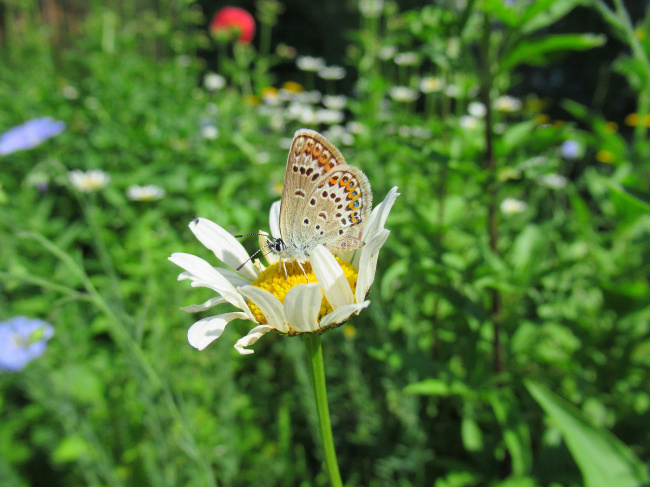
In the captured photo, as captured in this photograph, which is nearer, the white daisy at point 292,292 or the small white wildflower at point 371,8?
the white daisy at point 292,292

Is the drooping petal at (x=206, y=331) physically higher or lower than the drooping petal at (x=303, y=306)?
higher

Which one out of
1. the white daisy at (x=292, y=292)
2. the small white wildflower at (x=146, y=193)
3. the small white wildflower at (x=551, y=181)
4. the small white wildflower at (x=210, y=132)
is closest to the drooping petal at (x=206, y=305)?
the white daisy at (x=292, y=292)

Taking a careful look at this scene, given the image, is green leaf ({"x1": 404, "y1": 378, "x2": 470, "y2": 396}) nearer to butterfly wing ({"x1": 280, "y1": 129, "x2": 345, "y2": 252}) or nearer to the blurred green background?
the blurred green background

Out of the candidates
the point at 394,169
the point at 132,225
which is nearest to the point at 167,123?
the point at 132,225

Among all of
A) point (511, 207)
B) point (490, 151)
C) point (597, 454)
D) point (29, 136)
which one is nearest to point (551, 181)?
point (511, 207)

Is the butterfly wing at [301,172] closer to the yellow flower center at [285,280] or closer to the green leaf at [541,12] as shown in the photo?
the yellow flower center at [285,280]
